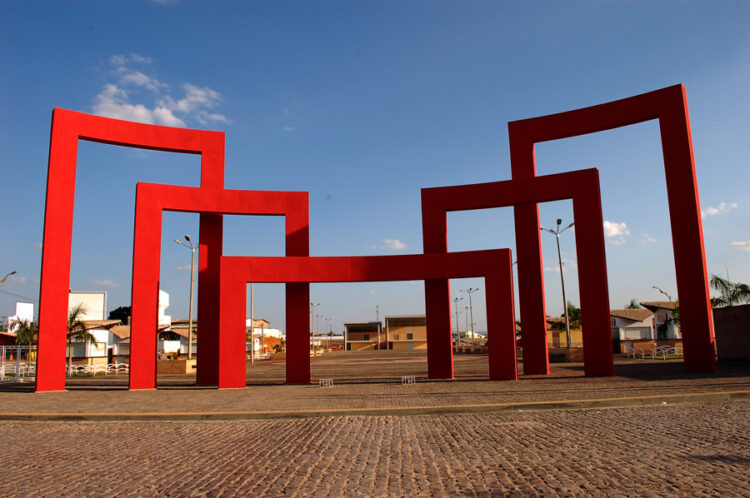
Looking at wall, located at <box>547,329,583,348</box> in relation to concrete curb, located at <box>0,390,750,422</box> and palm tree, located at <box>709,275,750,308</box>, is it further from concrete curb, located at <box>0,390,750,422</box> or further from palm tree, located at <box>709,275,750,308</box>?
concrete curb, located at <box>0,390,750,422</box>

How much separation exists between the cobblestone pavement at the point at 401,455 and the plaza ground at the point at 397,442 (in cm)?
3

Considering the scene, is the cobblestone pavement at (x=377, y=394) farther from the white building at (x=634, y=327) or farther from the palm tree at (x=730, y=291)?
the white building at (x=634, y=327)

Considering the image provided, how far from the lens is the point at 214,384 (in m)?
20.5

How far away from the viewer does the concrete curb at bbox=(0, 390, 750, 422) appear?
12242 mm

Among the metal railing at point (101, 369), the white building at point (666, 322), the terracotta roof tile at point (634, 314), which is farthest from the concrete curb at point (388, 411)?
the terracotta roof tile at point (634, 314)

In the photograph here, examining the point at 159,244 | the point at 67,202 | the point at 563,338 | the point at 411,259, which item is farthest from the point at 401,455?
the point at 563,338

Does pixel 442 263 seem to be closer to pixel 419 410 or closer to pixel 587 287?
pixel 587 287

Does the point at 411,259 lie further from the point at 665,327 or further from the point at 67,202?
the point at 665,327

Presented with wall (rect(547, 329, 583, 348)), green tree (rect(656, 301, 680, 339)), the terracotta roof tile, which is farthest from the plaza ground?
wall (rect(547, 329, 583, 348))

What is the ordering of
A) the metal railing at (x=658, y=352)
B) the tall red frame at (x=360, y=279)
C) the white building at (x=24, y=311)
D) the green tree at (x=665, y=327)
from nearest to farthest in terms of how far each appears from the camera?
the tall red frame at (x=360, y=279) < the metal railing at (x=658, y=352) < the green tree at (x=665, y=327) < the white building at (x=24, y=311)

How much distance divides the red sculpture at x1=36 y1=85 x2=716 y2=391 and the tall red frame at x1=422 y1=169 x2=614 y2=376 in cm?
4

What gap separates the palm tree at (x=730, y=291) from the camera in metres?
29.7

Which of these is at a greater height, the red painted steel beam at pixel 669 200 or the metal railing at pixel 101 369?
the red painted steel beam at pixel 669 200

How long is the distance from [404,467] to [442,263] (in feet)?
41.1
